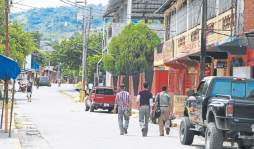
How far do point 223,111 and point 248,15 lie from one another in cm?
1334

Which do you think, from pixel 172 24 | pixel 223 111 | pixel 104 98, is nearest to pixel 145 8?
pixel 172 24

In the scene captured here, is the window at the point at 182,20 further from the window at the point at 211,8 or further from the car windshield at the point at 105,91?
the window at the point at 211,8

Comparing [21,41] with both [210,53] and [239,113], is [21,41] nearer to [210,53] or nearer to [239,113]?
[210,53]

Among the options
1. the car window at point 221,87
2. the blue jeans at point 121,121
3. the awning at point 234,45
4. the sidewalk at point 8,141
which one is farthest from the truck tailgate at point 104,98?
the car window at point 221,87

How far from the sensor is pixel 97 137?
2239 cm

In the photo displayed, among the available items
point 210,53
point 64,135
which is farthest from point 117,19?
point 64,135

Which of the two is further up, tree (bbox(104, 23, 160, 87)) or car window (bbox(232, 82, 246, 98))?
tree (bbox(104, 23, 160, 87))

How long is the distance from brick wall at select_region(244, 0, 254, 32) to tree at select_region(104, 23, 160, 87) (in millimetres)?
26840

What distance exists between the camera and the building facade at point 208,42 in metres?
Result: 29.3

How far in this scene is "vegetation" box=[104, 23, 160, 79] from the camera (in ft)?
186

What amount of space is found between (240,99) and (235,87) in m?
1.46

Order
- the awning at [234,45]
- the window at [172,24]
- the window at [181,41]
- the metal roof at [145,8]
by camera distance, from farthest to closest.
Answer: the metal roof at [145,8], the window at [172,24], the window at [181,41], the awning at [234,45]

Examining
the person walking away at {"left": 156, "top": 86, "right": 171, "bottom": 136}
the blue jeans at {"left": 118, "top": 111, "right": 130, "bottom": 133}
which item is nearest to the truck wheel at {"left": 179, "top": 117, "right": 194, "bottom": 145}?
the person walking away at {"left": 156, "top": 86, "right": 171, "bottom": 136}

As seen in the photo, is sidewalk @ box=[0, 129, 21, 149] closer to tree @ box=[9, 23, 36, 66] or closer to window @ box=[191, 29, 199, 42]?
window @ box=[191, 29, 199, 42]
